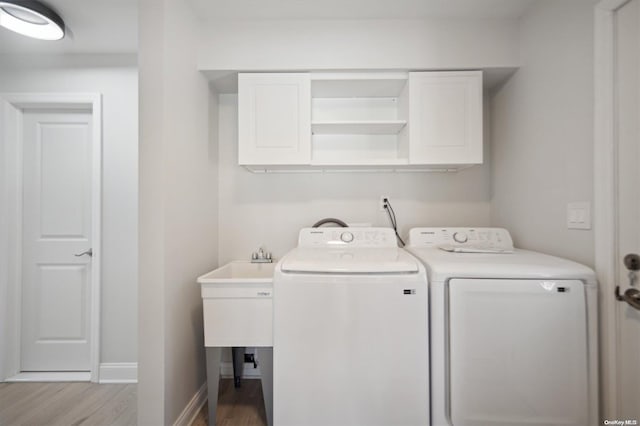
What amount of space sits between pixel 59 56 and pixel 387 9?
2.41 metres

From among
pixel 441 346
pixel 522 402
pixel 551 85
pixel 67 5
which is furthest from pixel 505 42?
pixel 67 5

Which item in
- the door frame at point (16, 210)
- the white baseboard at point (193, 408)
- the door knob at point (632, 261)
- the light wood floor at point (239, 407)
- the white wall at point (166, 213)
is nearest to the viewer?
the door knob at point (632, 261)

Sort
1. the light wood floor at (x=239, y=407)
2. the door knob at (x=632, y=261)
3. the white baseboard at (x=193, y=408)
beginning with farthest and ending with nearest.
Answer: the light wood floor at (x=239, y=407)
the white baseboard at (x=193, y=408)
the door knob at (x=632, y=261)

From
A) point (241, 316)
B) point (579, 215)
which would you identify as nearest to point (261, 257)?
point (241, 316)

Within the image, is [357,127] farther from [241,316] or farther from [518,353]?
[518,353]

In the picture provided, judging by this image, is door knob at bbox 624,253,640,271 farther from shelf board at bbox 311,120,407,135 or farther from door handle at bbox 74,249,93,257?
door handle at bbox 74,249,93,257

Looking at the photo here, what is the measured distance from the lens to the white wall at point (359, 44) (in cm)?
183

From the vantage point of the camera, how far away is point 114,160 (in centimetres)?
217

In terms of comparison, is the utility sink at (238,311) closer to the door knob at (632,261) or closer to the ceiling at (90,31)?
the door knob at (632,261)

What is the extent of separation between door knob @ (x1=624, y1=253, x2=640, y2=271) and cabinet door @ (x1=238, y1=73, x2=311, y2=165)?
62.1 inches

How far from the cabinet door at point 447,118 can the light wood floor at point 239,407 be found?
187cm

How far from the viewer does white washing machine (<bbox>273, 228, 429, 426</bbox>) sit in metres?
1.29

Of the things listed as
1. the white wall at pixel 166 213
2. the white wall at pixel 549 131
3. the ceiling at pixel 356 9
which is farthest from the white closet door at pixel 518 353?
the ceiling at pixel 356 9

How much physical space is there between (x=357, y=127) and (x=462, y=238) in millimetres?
1014
